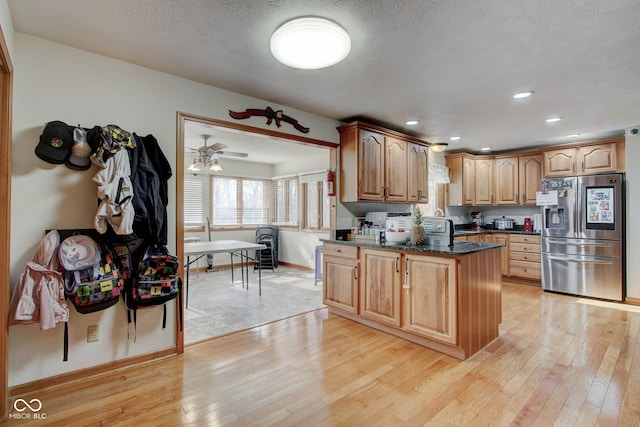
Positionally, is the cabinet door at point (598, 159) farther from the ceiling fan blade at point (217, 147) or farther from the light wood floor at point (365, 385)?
the ceiling fan blade at point (217, 147)

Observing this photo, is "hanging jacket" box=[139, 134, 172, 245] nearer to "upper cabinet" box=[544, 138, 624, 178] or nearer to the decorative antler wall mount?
the decorative antler wall mount

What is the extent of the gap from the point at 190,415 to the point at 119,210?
1.42 m

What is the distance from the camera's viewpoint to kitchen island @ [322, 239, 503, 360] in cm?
268

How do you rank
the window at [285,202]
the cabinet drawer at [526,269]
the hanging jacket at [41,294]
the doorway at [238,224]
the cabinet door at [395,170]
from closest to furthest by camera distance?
1. the hanging jacket at [41,294]
2. the doorway at [238,224]
3. the cabinet door at [395,170]
4. the cabinet drawer at [526,269]
5. the window at [285,202]

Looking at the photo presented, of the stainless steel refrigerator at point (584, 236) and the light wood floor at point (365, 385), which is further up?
the stainless steel refrigerator at point (584, 236)

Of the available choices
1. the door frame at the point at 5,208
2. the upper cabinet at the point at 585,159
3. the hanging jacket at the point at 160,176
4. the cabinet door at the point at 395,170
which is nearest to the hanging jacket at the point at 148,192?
the hanging jacket at the point at 160,176

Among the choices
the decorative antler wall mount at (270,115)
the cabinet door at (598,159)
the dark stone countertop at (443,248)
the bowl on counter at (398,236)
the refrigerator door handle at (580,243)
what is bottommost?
the refrigerator door handle at (580,243)

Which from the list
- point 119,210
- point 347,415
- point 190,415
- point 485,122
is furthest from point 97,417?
point 485,122

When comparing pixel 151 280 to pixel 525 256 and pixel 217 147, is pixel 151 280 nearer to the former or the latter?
pixel 217 147

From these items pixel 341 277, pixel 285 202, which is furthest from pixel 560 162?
pixel 285 202

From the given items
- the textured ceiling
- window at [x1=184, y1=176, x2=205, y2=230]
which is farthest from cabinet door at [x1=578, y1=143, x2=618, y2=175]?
window at [x1=184, y1=176, x2=205, y2=230]

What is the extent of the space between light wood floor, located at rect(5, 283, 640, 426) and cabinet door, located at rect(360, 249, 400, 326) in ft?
0.71

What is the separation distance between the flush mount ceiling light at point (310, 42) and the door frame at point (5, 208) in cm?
165

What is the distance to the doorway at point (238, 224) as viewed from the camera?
323cm
